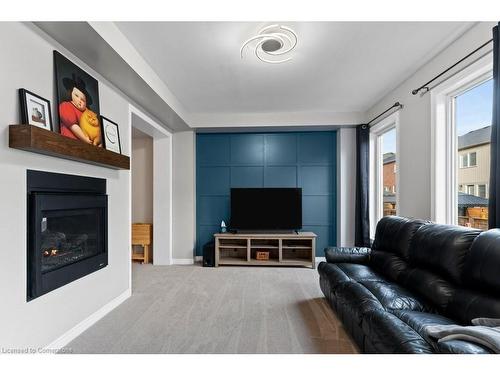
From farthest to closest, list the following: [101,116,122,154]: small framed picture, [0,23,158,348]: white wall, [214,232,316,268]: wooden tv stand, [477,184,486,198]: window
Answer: [214,232,316,268]: wooden tv stand < [101,116,122,154]: small framed picture < [477,184,486,198]: window < [0,23,158,348]: white wall

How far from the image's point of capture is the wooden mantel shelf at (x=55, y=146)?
59.8 inches

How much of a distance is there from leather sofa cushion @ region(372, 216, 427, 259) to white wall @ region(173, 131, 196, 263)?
3.08m

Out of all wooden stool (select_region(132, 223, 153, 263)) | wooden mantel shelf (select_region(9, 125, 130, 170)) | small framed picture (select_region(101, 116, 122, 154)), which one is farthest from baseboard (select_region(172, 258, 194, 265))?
wooden mantel shelf (select_region(9, 125, 130, 170))

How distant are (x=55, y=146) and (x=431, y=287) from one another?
2838 mm

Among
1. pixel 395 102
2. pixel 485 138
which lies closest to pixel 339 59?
pixel 395 102

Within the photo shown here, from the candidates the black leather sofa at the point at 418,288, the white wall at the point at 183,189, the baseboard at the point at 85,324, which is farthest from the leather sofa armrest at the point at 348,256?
the white wall at the point at 183,189

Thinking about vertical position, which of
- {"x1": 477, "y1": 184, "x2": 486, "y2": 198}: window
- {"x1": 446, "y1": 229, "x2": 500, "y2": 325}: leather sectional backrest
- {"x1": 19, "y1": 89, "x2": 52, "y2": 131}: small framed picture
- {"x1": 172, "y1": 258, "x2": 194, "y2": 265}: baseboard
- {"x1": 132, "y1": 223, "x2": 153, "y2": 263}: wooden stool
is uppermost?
{"x1": 19, "y1": 89, "x2": 52, "y2": 131}: small framed picture

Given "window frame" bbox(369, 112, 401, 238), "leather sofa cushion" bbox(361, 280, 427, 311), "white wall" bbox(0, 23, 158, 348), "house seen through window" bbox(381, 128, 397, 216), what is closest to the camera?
"white wall" bbox(0, 23, 158, 348)

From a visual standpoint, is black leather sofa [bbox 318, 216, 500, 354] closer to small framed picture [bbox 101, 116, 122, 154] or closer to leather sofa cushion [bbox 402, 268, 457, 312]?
leather sofa cushion [bbox 402, 268, 457, 312]

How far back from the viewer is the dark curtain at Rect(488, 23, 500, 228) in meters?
1.76

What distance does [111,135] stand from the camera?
99.7 inches

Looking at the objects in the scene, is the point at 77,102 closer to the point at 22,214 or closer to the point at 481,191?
the point at 22,214

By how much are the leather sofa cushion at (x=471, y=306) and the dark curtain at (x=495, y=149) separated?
63 cm
